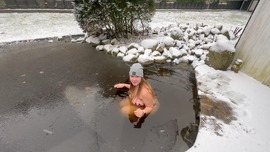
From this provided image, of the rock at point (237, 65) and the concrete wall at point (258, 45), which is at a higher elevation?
the concrete wall at point (258, 45)

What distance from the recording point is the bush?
6869 millimetres

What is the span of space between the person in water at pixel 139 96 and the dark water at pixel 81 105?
0.80 ft

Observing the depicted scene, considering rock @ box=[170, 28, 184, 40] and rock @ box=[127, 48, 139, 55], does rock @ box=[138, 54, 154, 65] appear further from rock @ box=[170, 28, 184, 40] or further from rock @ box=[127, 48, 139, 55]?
rock @ box=[170, 28, 184, 40]

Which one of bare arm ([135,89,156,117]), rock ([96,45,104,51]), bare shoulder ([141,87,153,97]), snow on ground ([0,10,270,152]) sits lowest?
rock ([96,45,104,51])

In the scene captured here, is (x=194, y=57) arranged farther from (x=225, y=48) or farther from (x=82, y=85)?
(x=82, y=85)

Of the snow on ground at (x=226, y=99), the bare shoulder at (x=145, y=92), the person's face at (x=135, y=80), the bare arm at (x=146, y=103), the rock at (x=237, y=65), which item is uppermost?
the person's face at (x=135, y=80)

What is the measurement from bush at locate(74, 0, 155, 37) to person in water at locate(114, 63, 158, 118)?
3.55m

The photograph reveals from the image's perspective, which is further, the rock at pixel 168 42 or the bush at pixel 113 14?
the rock at pixel 168 42

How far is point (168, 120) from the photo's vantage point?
173 inches

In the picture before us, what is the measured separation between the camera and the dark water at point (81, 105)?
12.6 feet

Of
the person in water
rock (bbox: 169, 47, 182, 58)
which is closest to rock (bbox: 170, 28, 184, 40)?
rock (bbox: 169, 47, 182, 58)

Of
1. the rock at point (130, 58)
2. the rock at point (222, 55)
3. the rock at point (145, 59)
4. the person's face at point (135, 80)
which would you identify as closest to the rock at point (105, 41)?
the rock at point (130, 58)

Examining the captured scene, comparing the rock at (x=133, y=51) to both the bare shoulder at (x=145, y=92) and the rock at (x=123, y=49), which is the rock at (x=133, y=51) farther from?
the bare shoulder at (x=145, y=92)

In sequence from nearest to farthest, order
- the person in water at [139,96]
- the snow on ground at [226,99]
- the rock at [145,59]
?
the snow on ground at [226,99]
the person in water at [139,96]
the rock at [145,59]
